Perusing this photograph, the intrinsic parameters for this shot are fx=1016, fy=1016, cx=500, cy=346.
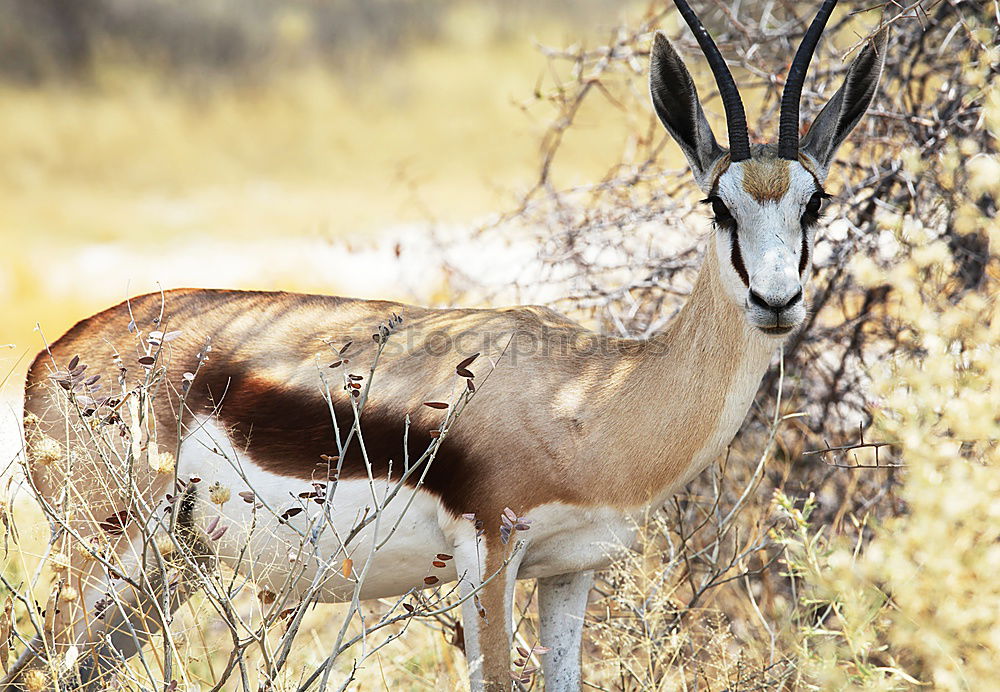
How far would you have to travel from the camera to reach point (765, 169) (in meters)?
3.55

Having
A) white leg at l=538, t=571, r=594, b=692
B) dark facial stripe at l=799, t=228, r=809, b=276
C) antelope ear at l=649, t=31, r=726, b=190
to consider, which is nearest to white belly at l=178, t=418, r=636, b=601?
white leg at l=538, t=571, r=594, b=692

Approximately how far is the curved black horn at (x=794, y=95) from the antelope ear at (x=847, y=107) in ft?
0.66

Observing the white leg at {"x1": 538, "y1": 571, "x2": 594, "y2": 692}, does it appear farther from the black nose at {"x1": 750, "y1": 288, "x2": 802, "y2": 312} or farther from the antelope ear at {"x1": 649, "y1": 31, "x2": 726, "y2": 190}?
the antelope ear at {"x1": 649, "y1": 31, "x2": 726, "y2": 190}

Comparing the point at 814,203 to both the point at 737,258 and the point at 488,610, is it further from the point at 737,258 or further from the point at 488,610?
the point at 488,610

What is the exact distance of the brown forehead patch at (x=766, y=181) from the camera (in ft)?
11.4

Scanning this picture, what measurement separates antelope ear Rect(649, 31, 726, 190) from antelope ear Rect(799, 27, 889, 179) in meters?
0.37

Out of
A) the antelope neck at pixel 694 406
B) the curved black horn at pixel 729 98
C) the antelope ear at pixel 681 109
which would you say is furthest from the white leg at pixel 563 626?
the curved black horn at pixel 729 98

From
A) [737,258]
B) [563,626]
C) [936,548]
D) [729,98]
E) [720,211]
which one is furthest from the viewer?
[563,626]

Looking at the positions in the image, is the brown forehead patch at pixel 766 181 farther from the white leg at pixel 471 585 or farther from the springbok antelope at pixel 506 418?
the white leg at pixel 471 585

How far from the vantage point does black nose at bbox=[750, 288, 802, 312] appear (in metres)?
3.27

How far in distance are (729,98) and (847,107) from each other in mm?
540

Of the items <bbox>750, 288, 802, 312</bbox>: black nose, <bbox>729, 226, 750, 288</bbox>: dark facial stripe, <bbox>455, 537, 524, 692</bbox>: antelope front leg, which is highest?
<bbox>729, 226, 750, 288</bbox>: dark facial stripe

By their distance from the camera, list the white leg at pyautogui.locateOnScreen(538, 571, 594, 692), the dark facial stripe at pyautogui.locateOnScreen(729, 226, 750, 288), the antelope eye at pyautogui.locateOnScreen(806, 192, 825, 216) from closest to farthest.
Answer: the dark facial stripe at pyautogui.locateOnScreen(729, 226, 750, 288), the antelope eye at pyautogui.locateOnScreen(806, 192, 825, 216), the white leg at pyautogui.locateOnScreen(538, 571, 594, 692)

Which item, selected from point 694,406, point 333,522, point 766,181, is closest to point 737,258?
point 766,181
